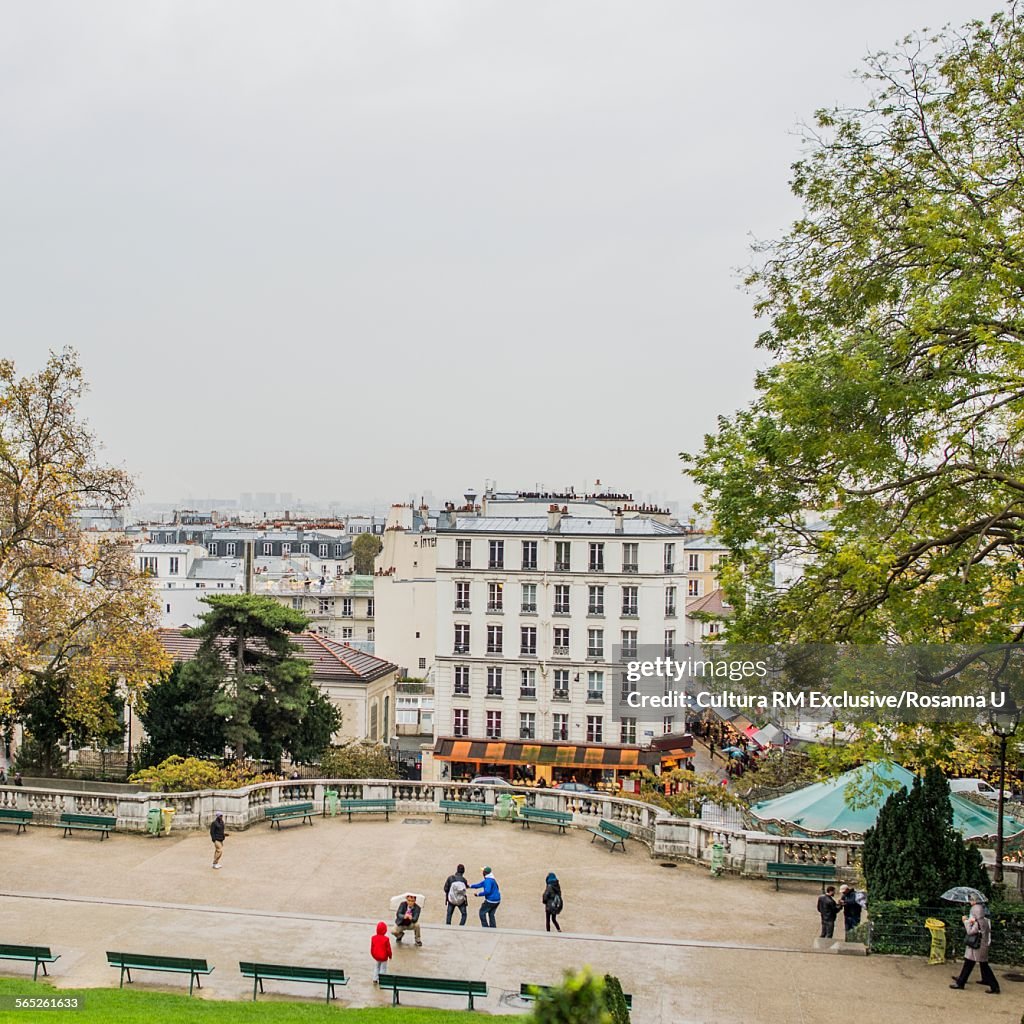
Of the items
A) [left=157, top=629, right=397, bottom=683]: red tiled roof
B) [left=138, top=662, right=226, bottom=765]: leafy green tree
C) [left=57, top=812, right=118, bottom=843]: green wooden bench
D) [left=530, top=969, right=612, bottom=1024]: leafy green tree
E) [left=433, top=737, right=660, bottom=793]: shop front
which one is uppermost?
[left=157, top=629, right=397, bottom=683]: red tiled roof

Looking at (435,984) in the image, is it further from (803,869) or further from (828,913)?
(803,869)

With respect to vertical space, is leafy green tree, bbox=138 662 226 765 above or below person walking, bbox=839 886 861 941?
above

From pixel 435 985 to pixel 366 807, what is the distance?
12864 millimetres

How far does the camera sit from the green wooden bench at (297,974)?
15.2 metres

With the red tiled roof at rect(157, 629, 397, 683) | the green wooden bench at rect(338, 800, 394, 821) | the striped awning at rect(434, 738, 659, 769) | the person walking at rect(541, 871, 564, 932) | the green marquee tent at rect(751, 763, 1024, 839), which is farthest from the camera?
the striped awning at rect(434, 738, 659, 769)

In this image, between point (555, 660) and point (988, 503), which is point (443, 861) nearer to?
point (988, 503)

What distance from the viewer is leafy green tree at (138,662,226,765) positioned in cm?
4009

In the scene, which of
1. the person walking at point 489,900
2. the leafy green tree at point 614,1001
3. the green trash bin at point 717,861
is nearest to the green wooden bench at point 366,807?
the green trash bin at point 717,861

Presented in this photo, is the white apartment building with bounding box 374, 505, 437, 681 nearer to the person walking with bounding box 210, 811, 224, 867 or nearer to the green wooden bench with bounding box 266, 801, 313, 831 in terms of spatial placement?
the green wooden bench with bounding box 266, 801, 313, 831

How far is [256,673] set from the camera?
130 feet

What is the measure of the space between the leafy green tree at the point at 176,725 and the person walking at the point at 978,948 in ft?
95.2

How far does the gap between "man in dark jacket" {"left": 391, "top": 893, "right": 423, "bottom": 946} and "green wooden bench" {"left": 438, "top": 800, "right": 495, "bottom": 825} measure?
966 cm

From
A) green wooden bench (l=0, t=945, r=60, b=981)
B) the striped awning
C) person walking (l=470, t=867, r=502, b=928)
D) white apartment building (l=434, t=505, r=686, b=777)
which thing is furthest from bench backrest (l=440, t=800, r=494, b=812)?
white apartment building (l=434, t=505, r=686, b=777)

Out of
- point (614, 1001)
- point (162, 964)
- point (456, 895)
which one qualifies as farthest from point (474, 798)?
point (614, 1001)
